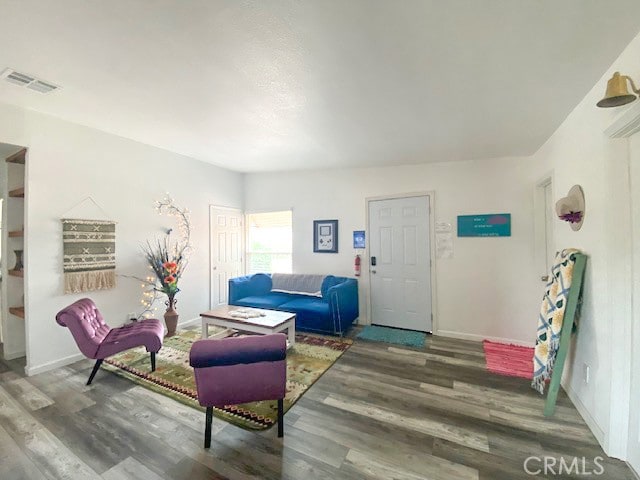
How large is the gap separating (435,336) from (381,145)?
2.84 m

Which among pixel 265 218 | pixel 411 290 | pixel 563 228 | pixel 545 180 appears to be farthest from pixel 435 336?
pixel 265 218

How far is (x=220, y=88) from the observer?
2.16 metres

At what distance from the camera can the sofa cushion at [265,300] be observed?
4027mm

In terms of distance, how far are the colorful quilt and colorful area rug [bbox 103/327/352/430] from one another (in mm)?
1968

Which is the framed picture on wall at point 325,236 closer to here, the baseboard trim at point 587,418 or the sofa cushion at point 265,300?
the sofa cushion at point 265,300

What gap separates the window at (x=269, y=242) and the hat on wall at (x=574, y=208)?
152 inches

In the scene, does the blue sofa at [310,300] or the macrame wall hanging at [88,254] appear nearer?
the macrame wall hanging at [88,254]

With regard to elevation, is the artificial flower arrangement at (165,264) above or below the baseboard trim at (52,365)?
above

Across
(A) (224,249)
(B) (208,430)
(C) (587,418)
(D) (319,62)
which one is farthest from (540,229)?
(A) (224,249)

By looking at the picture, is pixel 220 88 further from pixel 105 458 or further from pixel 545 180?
pixel 545 180

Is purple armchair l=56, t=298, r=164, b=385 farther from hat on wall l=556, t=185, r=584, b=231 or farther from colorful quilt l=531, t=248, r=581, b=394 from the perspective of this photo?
hat on wall l=556, t=185, r=584, b=231

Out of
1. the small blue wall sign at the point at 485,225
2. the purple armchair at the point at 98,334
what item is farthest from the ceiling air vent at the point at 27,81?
the small blue wall sign at the point at 485,225

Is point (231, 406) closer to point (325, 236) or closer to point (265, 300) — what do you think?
point (265, 300)

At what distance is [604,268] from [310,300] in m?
3.31
